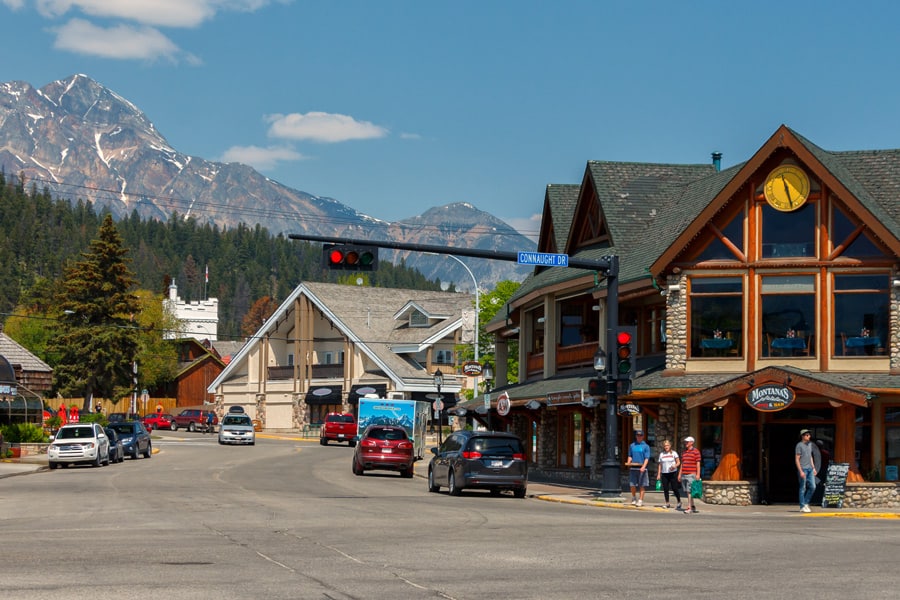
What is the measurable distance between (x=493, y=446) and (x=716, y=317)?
7.05m

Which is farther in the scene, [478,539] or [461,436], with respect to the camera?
[461,436]

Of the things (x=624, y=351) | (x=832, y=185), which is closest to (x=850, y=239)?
(x=832, y=185)

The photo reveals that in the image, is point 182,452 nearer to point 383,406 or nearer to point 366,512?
point 383,406

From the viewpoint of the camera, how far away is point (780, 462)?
3281 cm

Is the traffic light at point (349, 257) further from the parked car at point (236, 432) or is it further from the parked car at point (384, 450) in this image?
the parked car at point (236, 432)

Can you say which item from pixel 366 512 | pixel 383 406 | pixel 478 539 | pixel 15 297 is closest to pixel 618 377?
pixel 366 512

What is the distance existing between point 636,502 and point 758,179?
954 centimetres

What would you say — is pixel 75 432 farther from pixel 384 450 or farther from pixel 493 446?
pixel 493 446

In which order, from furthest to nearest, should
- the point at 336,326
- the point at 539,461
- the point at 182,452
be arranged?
1. the point at 336,326
2. the point at 182,452
3. the point at 539,461

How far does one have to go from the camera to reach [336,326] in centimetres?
8662

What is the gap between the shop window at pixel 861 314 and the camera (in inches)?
1283

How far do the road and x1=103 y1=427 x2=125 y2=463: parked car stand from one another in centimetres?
1845

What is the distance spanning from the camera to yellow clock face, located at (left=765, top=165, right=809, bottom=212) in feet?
108

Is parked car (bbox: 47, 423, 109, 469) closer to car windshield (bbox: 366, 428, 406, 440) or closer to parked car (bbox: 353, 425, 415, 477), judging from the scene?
parked car (bbox: 353, 425, 415, 477)
